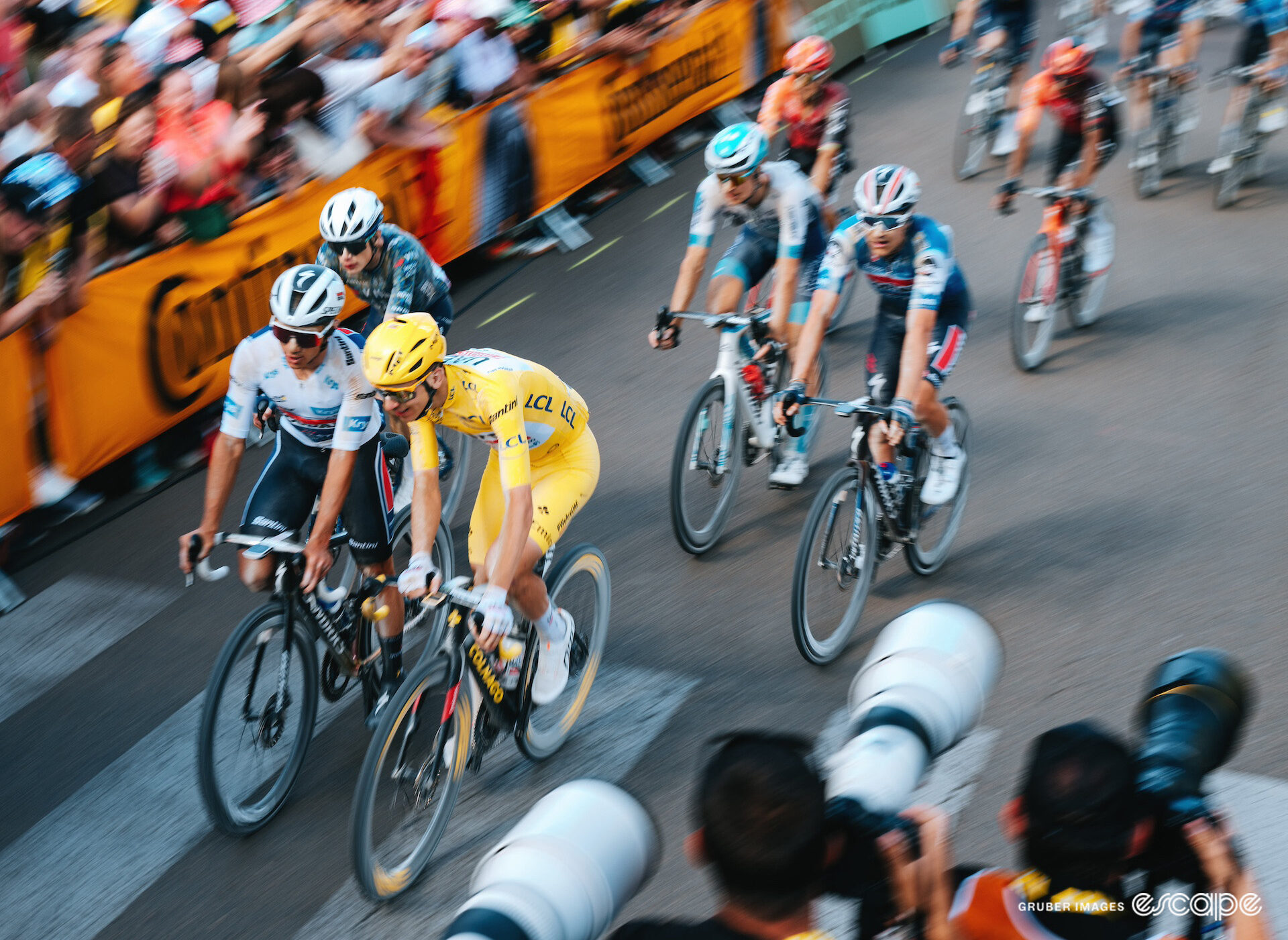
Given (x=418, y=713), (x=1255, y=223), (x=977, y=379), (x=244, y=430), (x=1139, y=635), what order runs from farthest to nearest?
(x=1255, y=223)
(x=977, y=379)
(x=1139, y=635)
(x=244, y=430)
(x=418, y=713)

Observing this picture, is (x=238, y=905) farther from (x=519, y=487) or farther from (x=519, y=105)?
(x=519, y=105)

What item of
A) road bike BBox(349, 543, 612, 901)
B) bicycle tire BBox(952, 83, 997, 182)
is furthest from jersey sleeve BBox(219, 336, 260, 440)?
bicycle tire BBox(952, 83, 997, 182)

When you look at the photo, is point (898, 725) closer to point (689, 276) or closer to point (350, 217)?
point (350, 217)

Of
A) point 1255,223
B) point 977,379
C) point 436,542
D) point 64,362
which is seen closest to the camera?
point 436,542

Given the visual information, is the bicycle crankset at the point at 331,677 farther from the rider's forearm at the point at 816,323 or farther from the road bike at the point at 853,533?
the rider's forearm at the point at 816,323

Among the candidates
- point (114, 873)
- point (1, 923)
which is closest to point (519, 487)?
point (114, 873)

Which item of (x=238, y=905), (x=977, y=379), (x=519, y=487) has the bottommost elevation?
(x=977, y=379)

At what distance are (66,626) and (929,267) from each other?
16.8 feet

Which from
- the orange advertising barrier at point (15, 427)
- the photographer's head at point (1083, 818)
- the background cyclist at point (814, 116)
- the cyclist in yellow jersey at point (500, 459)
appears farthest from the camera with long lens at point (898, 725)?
the background cyclist at point (814, 116)

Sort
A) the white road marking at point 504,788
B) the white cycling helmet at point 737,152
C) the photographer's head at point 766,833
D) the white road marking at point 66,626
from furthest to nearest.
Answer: the white cycling helmet at point 737,152
the white road marking at point 66,626
the white road marking at point 504,788
the photographer's head at point 766,833

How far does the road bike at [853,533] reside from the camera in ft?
19.6

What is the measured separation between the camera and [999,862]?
4754 mm

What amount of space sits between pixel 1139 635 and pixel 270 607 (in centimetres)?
403

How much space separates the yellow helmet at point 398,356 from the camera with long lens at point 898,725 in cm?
256
